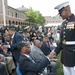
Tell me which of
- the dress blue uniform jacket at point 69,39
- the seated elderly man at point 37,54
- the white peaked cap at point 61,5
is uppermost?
the white peaked cap at point 61,5

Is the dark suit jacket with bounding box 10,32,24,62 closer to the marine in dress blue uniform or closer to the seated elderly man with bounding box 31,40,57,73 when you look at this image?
the seated elderly man with bounding box 31,40,57,73

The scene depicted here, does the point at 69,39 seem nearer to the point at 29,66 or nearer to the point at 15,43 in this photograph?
the point at 29,66

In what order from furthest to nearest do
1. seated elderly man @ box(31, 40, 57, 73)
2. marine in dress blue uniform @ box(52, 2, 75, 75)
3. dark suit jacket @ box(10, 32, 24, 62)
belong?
dark suit jacket @ box(10, 32, 24, 62)
seated elderly man @ box(31, 40, 57, 73)
marine in dress blue uniform @ box(52, 2, 75, 75)

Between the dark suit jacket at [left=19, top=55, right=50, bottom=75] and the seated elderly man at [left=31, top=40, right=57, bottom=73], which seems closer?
the dark suit jacket at [left=19, top=55, right=50, bottom=75]

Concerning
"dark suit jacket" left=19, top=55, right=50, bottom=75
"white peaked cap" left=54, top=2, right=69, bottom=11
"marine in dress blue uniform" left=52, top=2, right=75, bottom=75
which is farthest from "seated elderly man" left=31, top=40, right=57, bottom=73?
"white peaked cap" left=54, top=2, right=69, bottom=11

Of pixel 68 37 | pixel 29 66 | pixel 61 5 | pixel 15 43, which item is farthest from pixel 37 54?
pixel 61 5

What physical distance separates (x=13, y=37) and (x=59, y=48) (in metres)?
2.68

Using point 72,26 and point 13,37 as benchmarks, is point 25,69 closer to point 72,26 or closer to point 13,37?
point 72,26

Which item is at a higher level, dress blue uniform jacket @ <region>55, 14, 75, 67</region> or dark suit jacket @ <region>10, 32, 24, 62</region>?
dress blue uniform jacket @ <region>55, 14, 75, 67</region>

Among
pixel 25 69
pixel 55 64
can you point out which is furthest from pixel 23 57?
pixel 55 64

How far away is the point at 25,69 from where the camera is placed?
3820 millimetres

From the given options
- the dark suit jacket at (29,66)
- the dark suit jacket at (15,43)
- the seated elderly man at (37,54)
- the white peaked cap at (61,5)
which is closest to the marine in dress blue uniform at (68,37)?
the white peaked cap at (61,5)

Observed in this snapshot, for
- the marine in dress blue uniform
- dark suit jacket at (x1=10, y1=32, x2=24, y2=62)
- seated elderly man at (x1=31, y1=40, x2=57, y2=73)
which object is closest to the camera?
the marine in dress blue uniform

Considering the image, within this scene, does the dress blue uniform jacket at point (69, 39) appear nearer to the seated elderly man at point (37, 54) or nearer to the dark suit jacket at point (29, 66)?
the dark suit jacket at point (29, 66)
